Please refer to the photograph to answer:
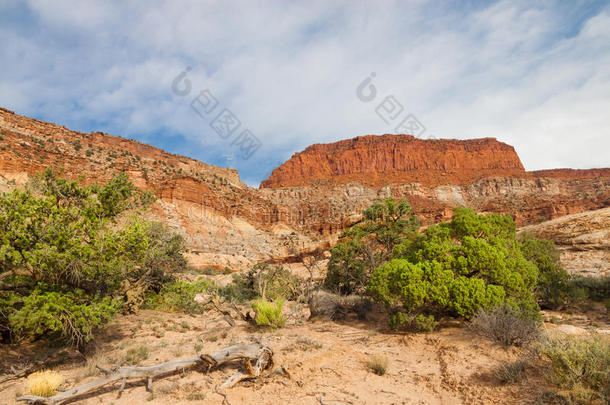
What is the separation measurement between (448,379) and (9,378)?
8.21 metres

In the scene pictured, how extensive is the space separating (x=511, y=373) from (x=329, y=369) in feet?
10.2

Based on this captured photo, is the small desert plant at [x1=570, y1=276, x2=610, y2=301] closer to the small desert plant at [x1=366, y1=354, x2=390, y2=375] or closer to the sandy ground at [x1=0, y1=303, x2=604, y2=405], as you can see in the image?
the sandy ground at [x1=0, y1=303, x2=604, y2=405]

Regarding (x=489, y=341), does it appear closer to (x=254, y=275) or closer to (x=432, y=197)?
(x=254, y=275)

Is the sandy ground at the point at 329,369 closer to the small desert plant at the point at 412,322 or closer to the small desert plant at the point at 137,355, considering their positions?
the small desert plant at the point at 137,355

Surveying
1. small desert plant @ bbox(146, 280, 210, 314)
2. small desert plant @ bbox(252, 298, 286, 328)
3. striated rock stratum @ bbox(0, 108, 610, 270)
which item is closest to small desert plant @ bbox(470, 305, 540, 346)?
small desert plant @ bbox(252, 298, 286, 328)

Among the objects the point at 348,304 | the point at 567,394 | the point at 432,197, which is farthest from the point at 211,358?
the point at 432,197

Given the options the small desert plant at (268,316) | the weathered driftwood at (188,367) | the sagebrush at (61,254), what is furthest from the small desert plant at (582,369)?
the sagebrush at (61,254)

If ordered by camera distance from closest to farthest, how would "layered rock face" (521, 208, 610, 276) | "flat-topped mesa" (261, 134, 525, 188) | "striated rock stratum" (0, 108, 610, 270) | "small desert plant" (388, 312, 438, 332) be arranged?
1. "small desert plant" (388, 312, 438, 332)
2. "layered rock face" (521, 208, 610, 276)
3. "striated rock stratum" (0, 108, 610, 270)
4. "flat-topped mesa" (261, 134, 525, 188)

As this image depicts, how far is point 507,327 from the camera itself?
19.6 ft

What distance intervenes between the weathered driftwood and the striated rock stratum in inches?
804

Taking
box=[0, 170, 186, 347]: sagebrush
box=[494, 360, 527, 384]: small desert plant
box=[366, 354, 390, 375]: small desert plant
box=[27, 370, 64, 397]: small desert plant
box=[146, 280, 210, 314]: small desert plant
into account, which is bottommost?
box=[494, 360, 527, 384]: small desert plant

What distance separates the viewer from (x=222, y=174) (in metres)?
76.8

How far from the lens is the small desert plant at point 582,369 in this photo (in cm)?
371

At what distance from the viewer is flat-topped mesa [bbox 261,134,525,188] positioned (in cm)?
9731
